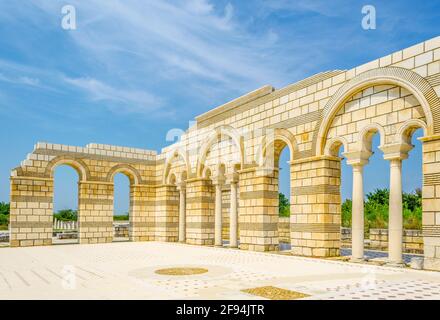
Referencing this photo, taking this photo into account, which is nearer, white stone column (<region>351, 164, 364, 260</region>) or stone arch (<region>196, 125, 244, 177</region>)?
white stone column (<region>351, 164, 364, 260</region>)

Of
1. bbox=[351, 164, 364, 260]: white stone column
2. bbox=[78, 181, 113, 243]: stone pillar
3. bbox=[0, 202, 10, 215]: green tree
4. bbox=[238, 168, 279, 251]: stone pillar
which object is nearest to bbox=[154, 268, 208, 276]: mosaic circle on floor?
bbox=[351, 164, 364, 260]: white stone column

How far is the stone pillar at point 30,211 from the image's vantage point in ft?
62.5

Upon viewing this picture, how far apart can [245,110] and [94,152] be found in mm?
Result: 8699

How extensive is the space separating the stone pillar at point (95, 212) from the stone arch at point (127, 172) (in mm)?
569

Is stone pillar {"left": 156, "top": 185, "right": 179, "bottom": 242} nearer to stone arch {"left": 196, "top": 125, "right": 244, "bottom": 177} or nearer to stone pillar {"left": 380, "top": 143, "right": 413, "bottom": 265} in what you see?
stone arch {"left": 196, "top": 125, "right": 244, "bottom": 177}

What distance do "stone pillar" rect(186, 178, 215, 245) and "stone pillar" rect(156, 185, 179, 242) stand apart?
95.6 inches

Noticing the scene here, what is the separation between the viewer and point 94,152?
21750mm

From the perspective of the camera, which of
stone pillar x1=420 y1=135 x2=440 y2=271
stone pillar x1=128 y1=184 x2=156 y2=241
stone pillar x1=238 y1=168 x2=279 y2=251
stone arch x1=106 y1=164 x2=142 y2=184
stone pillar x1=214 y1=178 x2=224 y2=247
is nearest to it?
stone pillar x1=420 y1=135 x2=440 y2=271

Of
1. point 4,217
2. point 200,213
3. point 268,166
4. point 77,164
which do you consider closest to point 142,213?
point 77,164

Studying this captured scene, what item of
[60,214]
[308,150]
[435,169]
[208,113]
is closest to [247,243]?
[308,150]

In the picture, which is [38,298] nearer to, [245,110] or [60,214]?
[245,110]

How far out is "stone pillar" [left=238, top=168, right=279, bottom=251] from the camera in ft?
51.2

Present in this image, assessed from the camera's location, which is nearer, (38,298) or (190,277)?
(38,298)

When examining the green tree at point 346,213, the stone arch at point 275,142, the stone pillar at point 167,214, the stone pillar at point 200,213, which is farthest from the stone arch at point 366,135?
the green tree at point 346,213
